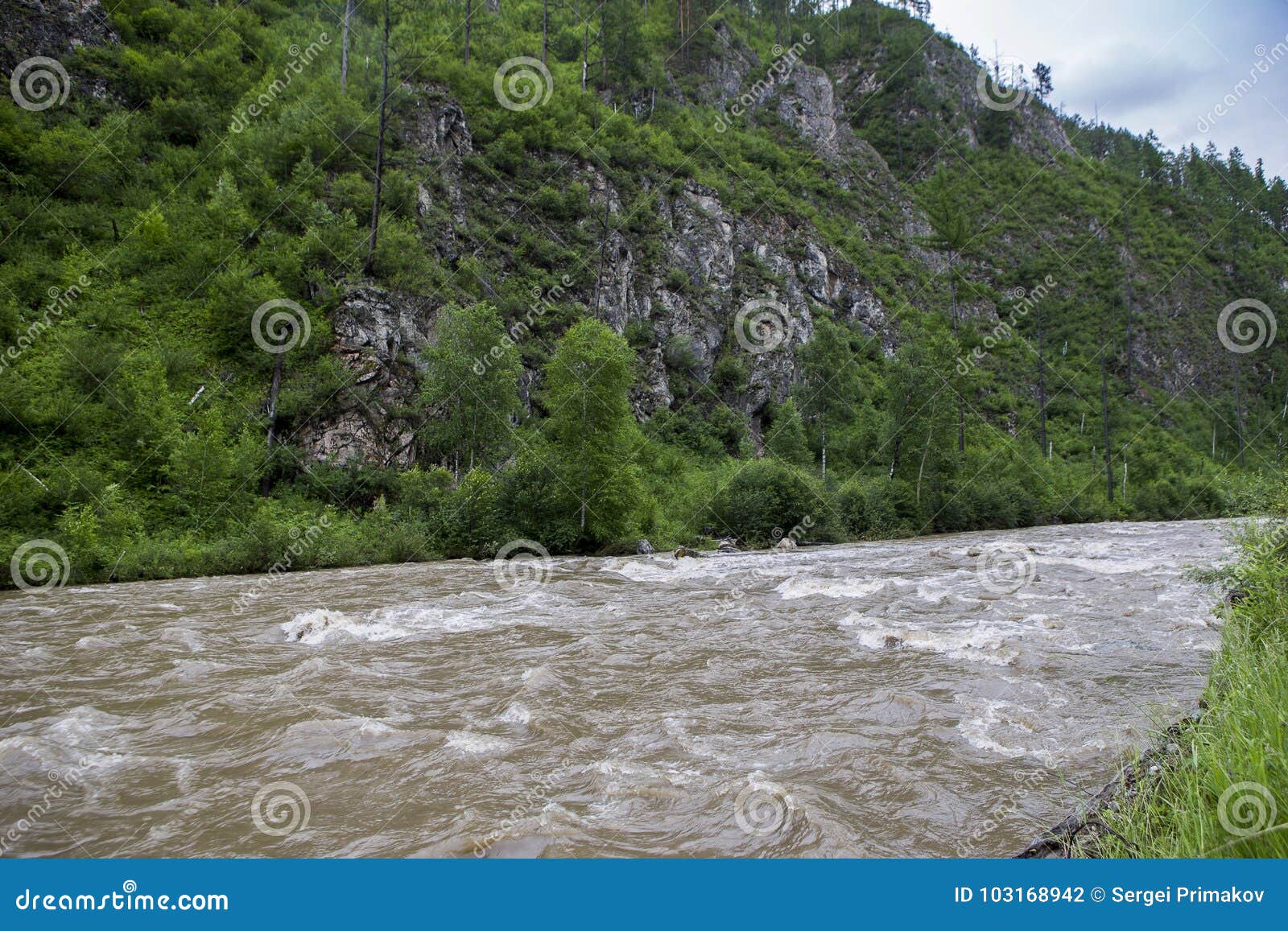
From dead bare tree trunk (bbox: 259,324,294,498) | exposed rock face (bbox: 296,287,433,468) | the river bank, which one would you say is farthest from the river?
exposed rock face (bbox: 296,287,433,468)

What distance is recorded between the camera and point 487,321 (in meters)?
26.6

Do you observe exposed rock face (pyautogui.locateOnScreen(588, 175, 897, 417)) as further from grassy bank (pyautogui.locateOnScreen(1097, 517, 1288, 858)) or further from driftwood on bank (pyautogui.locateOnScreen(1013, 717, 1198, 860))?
grassy bank (pyautogui.locateOnScreen(1097, 517, 1288, 858))

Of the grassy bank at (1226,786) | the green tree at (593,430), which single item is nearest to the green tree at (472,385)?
the green tree at (593,430)

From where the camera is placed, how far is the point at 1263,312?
8231 cm

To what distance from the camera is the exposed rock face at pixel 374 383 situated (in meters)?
25.5

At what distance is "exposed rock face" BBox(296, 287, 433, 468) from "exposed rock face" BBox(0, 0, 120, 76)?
20.3m

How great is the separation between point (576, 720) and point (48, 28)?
1794 inches

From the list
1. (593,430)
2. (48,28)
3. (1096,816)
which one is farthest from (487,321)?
(48,28)

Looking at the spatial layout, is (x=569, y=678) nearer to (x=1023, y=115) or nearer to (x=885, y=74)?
(x=885, y=74)

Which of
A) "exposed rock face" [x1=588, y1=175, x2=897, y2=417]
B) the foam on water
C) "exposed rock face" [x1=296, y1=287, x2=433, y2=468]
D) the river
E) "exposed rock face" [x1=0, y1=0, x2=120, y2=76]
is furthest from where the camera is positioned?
"exposed rock face" [x1=588, y1=175, x2=897, y2=417]

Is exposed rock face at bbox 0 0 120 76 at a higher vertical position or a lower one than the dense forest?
higher

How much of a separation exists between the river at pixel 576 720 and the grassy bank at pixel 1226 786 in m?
0.90

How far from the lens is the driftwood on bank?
3.30 metres

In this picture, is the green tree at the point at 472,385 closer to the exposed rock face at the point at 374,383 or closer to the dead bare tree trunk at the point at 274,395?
the exposed rock face at the point at 374,383
